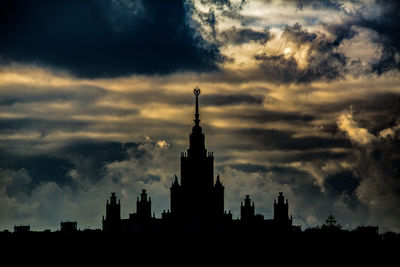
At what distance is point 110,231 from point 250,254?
1022 inches

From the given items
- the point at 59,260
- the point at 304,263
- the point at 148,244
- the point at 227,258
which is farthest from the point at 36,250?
the point at 304,263

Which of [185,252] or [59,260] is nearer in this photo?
[59,260]

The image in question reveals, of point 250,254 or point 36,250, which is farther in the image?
point 250,254

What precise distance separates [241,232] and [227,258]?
1387 centimetres

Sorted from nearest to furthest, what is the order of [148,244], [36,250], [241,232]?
1. [36,250]
2. [148,244]
3. [241,232]

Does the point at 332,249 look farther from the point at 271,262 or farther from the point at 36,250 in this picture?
the point at 36,250

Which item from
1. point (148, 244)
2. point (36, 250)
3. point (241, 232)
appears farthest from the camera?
point (241, 232)

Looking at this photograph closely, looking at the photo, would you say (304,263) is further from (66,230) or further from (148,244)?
(66,230)

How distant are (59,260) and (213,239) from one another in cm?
3274

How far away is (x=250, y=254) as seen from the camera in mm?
189125

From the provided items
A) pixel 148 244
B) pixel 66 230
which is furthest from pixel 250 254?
pixel 66 230

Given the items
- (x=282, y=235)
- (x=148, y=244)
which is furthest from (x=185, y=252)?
(x=282, y=235)

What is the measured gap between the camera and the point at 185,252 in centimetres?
18675

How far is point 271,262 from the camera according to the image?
18725cm
